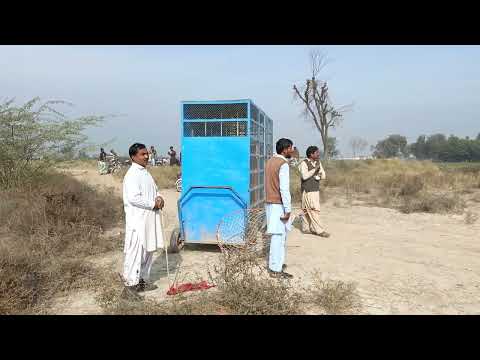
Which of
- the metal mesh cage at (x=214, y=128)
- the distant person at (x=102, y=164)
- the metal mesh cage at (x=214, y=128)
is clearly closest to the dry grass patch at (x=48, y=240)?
the metal mesh cage at (x=214, y=128)

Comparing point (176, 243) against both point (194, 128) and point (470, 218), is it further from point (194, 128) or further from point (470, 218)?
point (470, 218)

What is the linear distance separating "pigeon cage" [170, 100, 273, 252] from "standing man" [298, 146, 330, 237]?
1.57 meters

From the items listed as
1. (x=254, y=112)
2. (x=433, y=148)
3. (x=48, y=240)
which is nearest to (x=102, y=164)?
(x=48, y=240)

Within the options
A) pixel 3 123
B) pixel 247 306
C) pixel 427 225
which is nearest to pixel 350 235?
pixel 427 225

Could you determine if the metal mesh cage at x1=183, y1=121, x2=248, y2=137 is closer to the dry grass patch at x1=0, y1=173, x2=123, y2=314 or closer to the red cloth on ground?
the dry grass patch at x1=0, y1=173, x2=123, y2=314

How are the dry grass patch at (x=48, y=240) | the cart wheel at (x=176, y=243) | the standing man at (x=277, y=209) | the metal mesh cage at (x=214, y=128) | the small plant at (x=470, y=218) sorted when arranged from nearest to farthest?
the dry grass patch at (x=48, y=240) → the standing man at (x=277, y=209) → the metal mesh cage at (x=214, y=128) → the cart wheel at (x=176, y=243) → the small plant at (x=470, y=218)

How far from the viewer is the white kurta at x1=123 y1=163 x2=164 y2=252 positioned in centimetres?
452

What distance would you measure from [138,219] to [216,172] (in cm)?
215

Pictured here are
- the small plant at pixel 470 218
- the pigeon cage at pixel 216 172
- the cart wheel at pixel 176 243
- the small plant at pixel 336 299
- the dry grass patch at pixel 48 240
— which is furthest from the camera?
the small plant at pixel 470 218

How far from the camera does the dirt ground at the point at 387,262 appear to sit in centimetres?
445

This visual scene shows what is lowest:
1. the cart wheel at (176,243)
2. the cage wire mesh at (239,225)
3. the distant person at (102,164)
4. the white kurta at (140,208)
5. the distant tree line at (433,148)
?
the cart wheel at (176,243)

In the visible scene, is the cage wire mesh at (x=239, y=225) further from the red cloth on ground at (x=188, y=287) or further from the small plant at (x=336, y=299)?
the small plant at (x=336, y=299)

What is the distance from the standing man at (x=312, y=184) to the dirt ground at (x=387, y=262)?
0.36m

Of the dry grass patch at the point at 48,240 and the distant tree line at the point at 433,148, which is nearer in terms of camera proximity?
the dry grass patch at the point at 48,240
